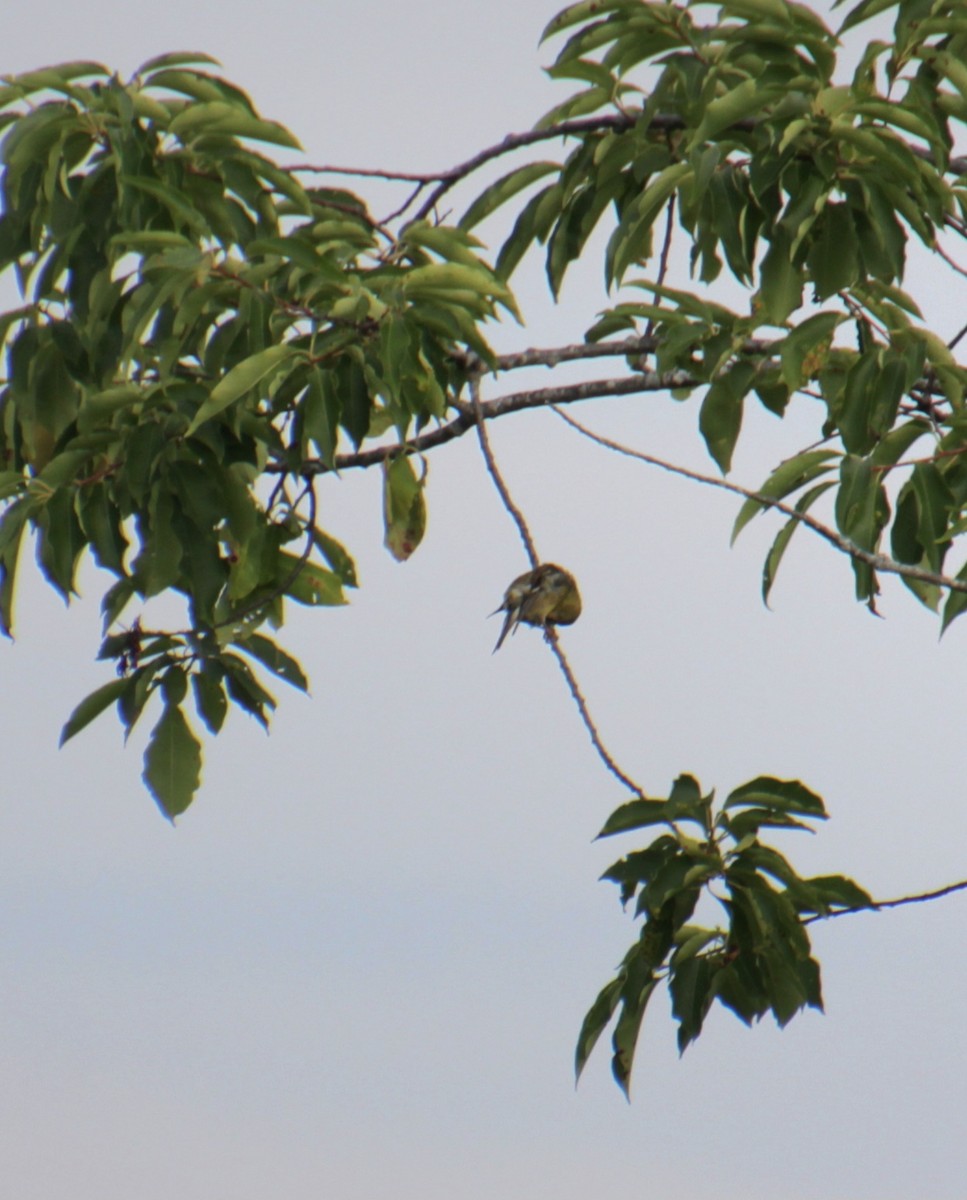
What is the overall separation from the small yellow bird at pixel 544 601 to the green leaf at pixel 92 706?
94cm

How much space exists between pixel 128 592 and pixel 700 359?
1536mm

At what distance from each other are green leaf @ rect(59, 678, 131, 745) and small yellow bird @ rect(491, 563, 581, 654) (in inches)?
37.0

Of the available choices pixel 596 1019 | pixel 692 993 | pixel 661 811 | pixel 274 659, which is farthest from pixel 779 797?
pixel 274 659

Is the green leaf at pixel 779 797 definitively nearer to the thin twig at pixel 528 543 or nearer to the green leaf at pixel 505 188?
the thin twig at pixel 528 543

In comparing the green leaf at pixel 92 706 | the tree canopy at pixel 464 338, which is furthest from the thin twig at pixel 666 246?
the green leaf at pixel 92 706

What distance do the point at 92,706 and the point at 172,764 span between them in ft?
0.80

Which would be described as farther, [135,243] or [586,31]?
[586,31]

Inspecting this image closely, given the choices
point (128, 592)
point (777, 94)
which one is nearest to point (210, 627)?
point (128, 592)

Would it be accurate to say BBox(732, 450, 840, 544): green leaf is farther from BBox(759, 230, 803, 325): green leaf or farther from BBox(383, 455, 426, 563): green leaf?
BBox(383, 455, 426, 563): green leaf

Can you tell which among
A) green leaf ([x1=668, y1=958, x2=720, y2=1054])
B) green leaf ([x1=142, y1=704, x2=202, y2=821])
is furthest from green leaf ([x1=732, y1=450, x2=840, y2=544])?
green leaf ([x1=142, y1=704, x2=202, y2=821])

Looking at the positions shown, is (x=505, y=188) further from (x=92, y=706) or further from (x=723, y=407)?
(x=92, y=706)

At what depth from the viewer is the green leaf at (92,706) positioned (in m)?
3.90

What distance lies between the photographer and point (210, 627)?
3.82 metres

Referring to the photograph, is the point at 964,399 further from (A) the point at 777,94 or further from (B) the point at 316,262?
(B) the point at 316,262
